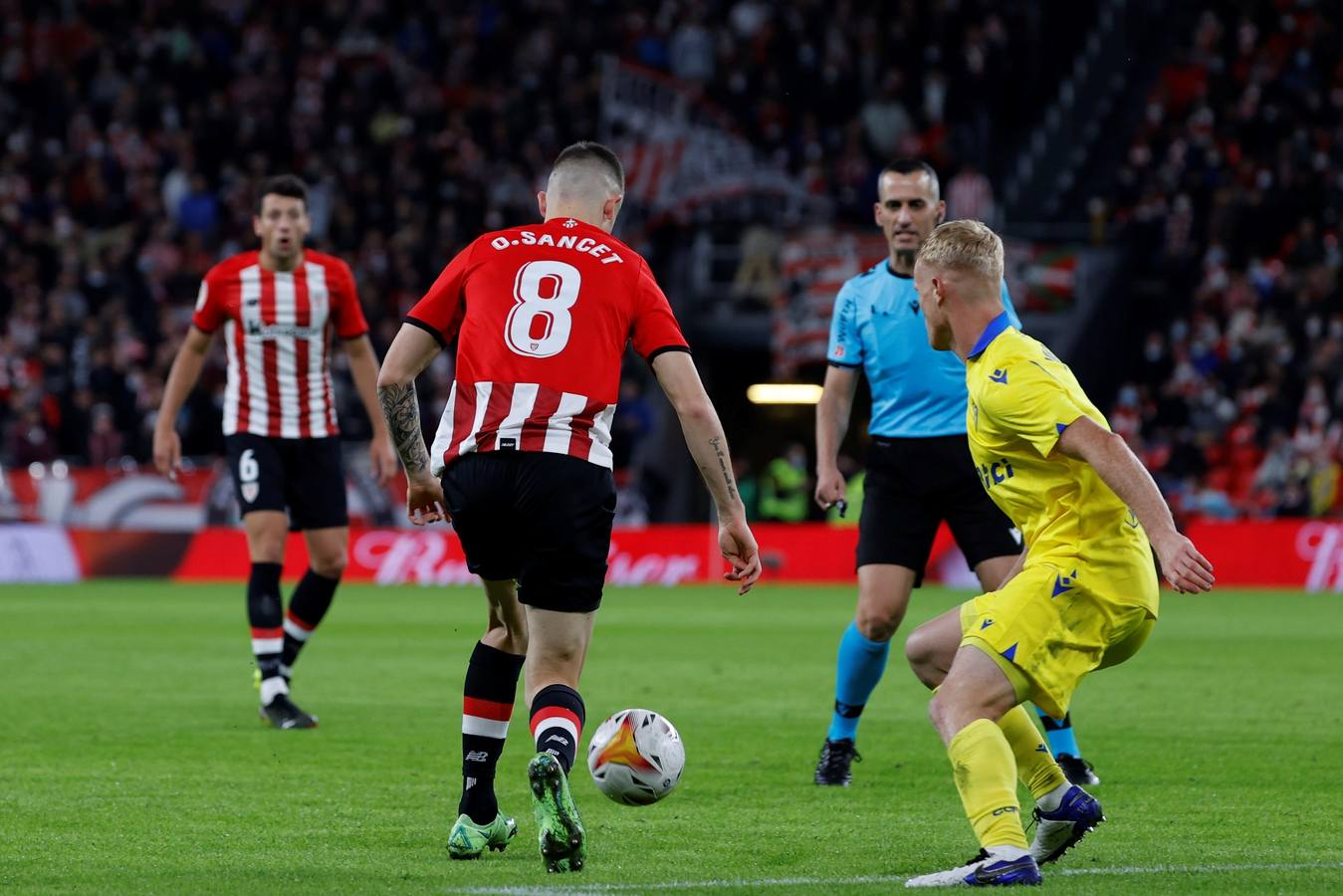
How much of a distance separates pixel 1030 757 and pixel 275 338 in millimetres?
5430

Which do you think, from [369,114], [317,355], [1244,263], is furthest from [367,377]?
[369,114]

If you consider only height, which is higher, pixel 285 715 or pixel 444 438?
pixel 444 438

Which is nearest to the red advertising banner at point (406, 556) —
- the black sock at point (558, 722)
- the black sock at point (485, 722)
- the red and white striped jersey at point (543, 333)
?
the black sock at point (485, 722)

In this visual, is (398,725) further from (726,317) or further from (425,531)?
(726,317)

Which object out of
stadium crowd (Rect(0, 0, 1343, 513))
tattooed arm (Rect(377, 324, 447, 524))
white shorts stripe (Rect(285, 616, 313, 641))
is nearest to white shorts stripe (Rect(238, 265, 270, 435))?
white shorts stripe (Rect(285, 616, 313, 641))

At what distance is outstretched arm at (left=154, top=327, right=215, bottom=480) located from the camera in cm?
1007

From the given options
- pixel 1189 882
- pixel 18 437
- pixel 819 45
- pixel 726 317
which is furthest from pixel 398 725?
pixel 819 45

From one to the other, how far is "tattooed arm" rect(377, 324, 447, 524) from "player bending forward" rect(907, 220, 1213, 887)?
1459 millimetres

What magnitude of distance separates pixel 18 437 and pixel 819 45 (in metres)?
13.6

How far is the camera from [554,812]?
17.9ft

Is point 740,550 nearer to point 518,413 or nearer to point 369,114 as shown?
point 518,413

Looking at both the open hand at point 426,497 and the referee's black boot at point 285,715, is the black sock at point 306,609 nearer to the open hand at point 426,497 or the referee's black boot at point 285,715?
the referee's black boot at point 285,715

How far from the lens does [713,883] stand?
5535mm

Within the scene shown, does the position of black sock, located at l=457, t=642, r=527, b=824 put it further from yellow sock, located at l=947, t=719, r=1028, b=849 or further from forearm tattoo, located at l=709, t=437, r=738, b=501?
yellow sock, located at l=947, t=719, r=1028, b=849
